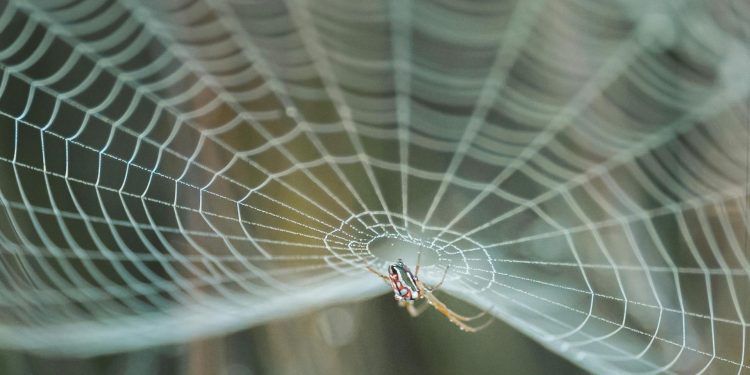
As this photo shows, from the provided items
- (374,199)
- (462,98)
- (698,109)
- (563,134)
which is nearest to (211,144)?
(374,199)

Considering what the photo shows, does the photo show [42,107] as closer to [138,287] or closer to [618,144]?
[138,287]

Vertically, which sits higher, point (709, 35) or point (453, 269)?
point (709, 35)

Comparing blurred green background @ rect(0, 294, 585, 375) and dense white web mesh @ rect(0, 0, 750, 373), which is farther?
blurred green background @ rect(0, 294, 585, 375)

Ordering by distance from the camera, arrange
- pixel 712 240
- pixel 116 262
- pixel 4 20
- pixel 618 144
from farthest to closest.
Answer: pixel 116 262, pixel 4 20, pixel 618 144, pixel 712 240

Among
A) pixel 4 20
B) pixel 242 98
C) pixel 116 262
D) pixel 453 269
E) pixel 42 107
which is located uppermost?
A: pixel 4 20

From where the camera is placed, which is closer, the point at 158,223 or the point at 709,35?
the point at 709,35

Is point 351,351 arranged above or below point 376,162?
below

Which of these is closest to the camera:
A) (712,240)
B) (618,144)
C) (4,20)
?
(712,240)

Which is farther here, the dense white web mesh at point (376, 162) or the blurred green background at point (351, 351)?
the blurred green background at point (351, 351)
